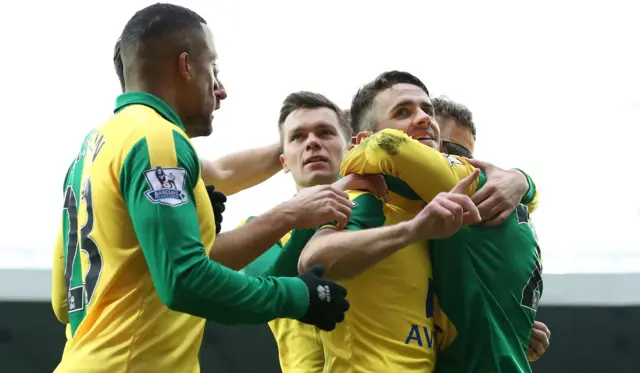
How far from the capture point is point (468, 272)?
186cm

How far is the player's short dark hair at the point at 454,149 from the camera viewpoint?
225 centimetres

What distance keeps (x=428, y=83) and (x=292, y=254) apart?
299 centimetres

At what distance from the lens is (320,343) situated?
2.11 meters

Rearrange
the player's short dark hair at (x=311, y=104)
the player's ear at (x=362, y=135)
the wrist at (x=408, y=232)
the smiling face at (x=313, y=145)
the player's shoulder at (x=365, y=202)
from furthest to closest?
the player's short dark hair at (x=311, y=104) < the smiling face at (x=313, y=145) < the player's ear at (x=362, y=135) < the player's shoulder at (x=365, y=202) < the wrist at (x=408, y=232)

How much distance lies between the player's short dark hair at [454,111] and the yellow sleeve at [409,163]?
500 millimetres

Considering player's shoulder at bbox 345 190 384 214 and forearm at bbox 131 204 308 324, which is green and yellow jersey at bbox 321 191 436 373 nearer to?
player's shoulder at bbox 345 190 384 214

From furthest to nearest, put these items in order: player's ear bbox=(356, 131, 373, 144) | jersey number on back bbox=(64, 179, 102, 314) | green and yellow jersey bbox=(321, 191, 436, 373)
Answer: player's ear bbox=(356, 131, 373, 144), green and yellow jersey bbox=(321, 191, 436, 373), jersey number on back bbox=(64, 179, 102, 314)

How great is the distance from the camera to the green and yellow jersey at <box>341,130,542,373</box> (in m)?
1.81

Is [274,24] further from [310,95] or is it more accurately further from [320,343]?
[320,343]

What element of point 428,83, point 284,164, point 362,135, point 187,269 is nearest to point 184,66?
point 187,269

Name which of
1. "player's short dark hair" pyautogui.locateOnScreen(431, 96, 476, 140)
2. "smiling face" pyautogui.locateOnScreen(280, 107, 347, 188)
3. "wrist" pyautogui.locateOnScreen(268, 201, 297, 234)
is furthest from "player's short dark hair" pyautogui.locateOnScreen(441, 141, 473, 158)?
"wrist" pyautogui.locateOnScreen(268, 201, 297, 234)

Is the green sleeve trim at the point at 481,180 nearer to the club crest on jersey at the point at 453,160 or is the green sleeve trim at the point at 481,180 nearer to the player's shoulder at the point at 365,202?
the club crest on jersey at the point at 453,160

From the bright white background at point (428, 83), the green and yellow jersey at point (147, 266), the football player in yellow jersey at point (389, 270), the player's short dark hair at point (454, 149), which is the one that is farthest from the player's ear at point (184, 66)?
the bright white background at point (428, 83)

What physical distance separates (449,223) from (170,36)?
2.28 feet
